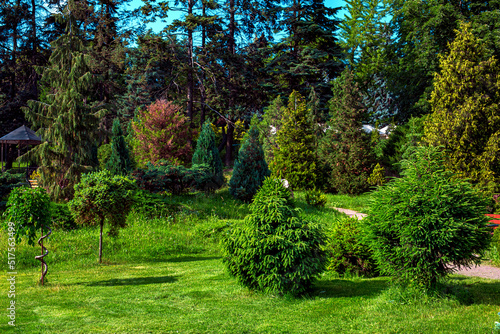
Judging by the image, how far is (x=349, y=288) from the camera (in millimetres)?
6496

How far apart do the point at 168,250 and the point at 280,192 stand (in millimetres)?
5314

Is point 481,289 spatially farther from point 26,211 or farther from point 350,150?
point 350,150

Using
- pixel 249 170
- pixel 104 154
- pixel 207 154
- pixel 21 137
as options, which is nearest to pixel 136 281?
pixel 249 170

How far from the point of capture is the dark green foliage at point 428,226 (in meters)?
5.44

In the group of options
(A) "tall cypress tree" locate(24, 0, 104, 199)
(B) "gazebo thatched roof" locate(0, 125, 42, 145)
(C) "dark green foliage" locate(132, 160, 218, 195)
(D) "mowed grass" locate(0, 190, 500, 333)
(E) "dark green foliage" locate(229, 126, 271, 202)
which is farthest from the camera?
(B) "gazebo thatched roof" locate(0, 125, 42, 145)

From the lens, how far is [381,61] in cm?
3731

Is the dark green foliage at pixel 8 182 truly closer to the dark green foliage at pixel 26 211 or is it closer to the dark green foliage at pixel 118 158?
the dark green foliage at pixel 118 158

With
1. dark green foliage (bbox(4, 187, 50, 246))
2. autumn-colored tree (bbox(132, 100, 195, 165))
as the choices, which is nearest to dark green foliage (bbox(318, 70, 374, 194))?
autumn-colored tree (bbox(132, 100, 195, 165))

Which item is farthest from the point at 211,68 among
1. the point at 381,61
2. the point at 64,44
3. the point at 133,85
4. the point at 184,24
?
the point at 381,61

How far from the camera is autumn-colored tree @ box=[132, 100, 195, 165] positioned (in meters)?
20.4

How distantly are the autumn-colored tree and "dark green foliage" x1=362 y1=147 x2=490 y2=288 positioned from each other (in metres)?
15.5

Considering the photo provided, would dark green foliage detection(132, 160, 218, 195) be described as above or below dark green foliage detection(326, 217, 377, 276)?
above

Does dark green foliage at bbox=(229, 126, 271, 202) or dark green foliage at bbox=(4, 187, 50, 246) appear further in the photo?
dark green foliage at bbox=(229, 126, 271, 202)

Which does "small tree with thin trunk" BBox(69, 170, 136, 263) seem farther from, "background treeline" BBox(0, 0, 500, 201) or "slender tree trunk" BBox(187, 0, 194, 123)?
"slender tree trunk" BBox(187, 0, 194, 123)
